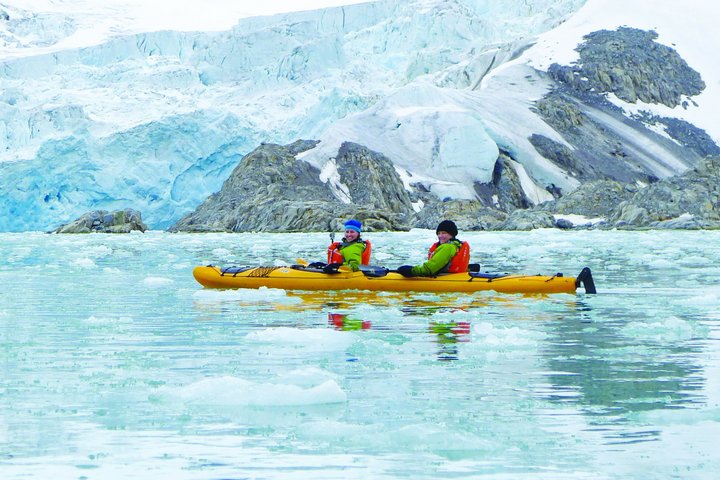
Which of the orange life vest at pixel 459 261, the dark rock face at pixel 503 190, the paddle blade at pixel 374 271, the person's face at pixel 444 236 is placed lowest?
the paddle blade at pixel 374 271

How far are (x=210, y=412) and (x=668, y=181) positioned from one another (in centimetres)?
4861

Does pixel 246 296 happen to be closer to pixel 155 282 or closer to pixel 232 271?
pixel 232 271

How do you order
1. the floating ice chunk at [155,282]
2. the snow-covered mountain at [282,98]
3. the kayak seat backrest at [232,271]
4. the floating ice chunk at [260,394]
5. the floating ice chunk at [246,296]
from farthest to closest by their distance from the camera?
the snow-covered mountain at [282,98] → the floating ice chunk at [155,282] → the kayak seat backrest at [232,271] → the floating ice chunk at [246,296] → the floating ice chunk at [260,394]

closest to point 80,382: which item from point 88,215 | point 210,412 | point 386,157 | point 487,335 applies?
point 210,412

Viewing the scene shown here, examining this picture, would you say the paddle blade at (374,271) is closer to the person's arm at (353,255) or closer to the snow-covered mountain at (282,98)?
the person's arm at (353,255)

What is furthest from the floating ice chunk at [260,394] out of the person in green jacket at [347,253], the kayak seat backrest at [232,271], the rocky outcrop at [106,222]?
the rocky outcrop at [106,222]

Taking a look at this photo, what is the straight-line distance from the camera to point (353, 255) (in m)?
13.2

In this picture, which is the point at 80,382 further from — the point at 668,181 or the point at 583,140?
the point at 583,140

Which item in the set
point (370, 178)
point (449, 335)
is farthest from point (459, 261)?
point (370, 178)

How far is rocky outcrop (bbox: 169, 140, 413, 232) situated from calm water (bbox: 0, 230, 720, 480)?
38.9m

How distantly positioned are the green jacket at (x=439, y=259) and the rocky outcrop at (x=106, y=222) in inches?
1587

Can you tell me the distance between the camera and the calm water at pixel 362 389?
14.9 feet

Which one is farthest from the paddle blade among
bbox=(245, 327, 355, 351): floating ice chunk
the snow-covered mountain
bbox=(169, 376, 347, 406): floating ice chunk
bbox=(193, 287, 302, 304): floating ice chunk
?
the snow-covered mountain

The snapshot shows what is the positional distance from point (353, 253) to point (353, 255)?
0.03 meters
